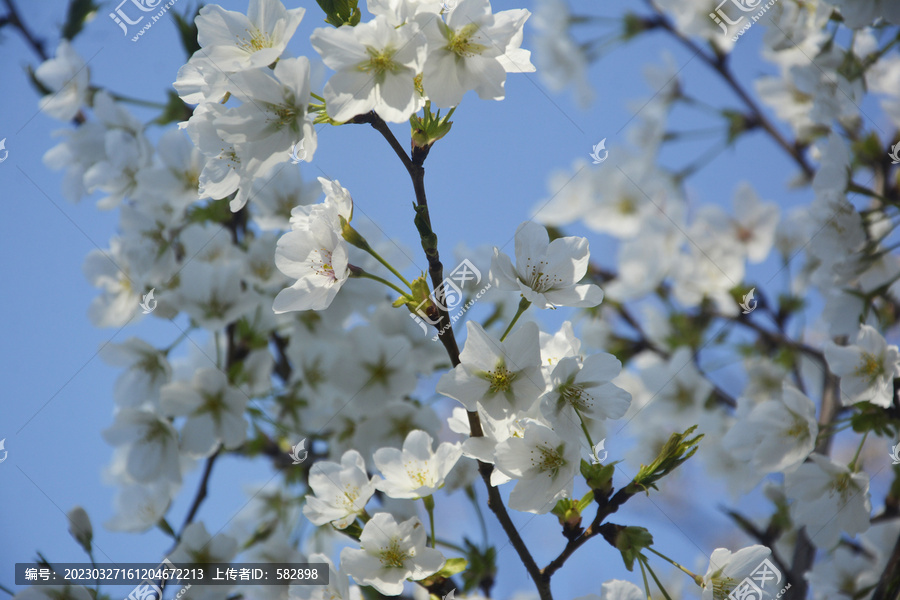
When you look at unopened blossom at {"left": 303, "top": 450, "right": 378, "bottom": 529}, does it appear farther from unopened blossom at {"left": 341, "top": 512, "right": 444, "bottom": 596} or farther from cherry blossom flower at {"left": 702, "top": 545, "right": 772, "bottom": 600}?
cherry blossom flower at {"left": 702, "top": 545, "right": 772, "bottom": 600}

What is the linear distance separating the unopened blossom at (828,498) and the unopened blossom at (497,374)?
0.79 meters

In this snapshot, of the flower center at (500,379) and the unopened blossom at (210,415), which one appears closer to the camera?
the flower center at (500,379)

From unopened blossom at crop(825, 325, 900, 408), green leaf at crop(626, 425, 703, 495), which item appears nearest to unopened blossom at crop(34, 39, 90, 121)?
green leaf at crop(626, 425, 703, 495)

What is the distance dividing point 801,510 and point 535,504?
761 mm

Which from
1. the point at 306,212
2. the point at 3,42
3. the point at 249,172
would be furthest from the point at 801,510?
the point at 3,42

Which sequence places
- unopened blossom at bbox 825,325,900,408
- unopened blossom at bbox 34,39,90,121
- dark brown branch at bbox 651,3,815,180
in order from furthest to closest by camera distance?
dark brown branch at bbox 651,3,815,180
unopened blossom at bbox 34,39,90,121
unopened blossom at bbox 825,325,900,408

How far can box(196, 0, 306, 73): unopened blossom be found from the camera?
0.95 m

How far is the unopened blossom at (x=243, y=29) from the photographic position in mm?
952

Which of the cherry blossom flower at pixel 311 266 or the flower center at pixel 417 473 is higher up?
the cherry blossom flower at pixel 311 266

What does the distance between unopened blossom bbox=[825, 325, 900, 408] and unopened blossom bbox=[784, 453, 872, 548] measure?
0.15m

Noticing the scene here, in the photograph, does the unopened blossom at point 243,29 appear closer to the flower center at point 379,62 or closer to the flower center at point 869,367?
the flower center at point 379,62

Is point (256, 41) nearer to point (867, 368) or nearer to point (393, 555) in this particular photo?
point (393, 555)

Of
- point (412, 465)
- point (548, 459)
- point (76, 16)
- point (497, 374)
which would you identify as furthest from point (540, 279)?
point (76, 16)

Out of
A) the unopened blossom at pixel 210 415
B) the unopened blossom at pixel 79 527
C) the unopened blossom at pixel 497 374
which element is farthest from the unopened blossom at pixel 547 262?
the unopened blossom at pixel 79 527
